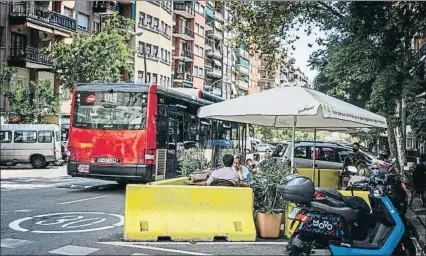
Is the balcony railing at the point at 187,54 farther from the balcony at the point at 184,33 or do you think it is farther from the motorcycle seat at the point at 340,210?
the motorcycle seat at the point at 340,210

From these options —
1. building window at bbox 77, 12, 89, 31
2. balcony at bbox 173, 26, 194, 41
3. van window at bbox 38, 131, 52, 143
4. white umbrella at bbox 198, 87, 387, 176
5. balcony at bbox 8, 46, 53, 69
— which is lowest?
van window at bbox 38, 131, 52, 143

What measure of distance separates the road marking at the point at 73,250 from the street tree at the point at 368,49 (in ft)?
19.8

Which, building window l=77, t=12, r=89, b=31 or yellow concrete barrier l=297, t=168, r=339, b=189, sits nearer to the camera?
yellow concrete barrier l=297, t=168, r=339, b=189

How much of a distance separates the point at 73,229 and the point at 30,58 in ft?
14.7

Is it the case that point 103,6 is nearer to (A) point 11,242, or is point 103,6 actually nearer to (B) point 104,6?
(B) point 104,6

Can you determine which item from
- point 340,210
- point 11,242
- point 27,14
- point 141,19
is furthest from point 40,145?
point 340,210

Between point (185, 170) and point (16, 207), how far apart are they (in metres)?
3.27

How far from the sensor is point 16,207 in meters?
10.2

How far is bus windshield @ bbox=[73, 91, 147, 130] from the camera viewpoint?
41.7ft

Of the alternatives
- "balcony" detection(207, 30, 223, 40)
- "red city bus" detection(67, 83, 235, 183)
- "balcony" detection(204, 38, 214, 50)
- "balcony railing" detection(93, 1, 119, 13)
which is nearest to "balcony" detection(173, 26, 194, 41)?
"balcony" detection(207, 30, 223, 40)

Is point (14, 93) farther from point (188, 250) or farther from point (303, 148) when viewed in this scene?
point (303, 148)

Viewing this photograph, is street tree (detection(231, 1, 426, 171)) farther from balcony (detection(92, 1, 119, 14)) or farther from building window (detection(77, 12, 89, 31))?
building window (detection(77, 12, 89, 31))

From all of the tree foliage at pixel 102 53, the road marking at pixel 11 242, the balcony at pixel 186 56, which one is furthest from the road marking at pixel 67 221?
the balcony at pixel 186 56

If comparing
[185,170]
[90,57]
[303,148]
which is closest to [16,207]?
[185,170]
